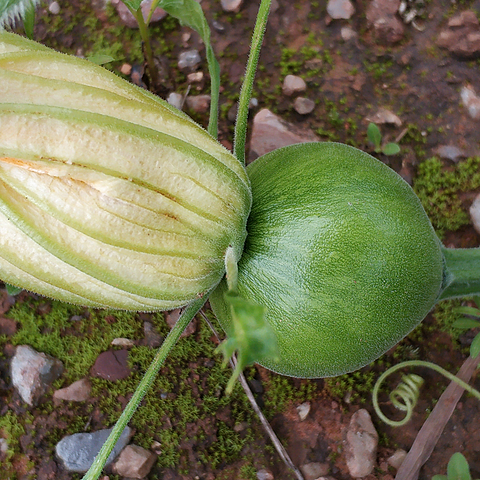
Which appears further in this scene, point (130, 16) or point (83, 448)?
point (130, 16)

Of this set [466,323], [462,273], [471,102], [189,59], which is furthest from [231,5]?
[466,323]

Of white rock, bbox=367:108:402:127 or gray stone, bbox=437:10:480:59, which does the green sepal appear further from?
gray stone, bbox=437:10:480:59

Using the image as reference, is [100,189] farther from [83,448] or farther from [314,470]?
[314,470]

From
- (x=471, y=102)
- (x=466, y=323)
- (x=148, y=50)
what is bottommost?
(x=466, y=323)

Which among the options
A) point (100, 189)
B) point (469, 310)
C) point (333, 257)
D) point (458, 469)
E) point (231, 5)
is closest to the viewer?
point (100, 189)

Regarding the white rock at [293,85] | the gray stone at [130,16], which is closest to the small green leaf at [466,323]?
the white rock at [293,85]

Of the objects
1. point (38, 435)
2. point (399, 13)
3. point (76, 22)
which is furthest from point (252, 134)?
point (38, 435)
